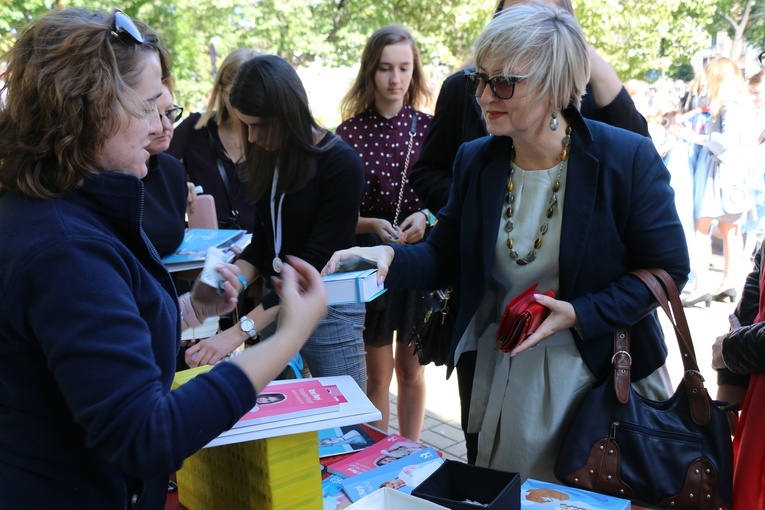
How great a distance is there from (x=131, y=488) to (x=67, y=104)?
2.13ft

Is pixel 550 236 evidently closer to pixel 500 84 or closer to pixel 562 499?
pixel 500 84

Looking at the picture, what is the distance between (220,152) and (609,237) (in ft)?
8.45

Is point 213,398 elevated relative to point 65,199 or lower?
lower

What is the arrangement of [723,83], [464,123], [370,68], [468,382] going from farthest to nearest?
1. [723,83]
2. [370,68]
3. [464,123]
4. [468,382]

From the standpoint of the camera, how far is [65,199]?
1027 mm

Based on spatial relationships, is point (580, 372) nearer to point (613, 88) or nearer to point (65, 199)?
point (613, 88)

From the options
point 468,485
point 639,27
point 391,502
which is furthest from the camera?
point 639,27

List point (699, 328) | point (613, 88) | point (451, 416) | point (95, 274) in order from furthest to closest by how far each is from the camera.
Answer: point (699, 328), point (451, 416), point (613, 88), point (95, 274)

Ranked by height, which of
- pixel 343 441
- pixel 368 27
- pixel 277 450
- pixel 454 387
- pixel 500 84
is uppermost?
pixel 368 27

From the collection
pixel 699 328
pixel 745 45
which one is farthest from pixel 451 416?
pixel 745 45

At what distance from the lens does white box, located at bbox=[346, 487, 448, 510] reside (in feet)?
4.08

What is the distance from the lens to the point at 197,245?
2643mm

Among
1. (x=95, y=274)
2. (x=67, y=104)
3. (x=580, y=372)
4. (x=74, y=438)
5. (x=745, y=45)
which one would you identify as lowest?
(x=580, y=372)

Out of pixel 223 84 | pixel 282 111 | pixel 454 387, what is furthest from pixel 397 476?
pixel 454 387
